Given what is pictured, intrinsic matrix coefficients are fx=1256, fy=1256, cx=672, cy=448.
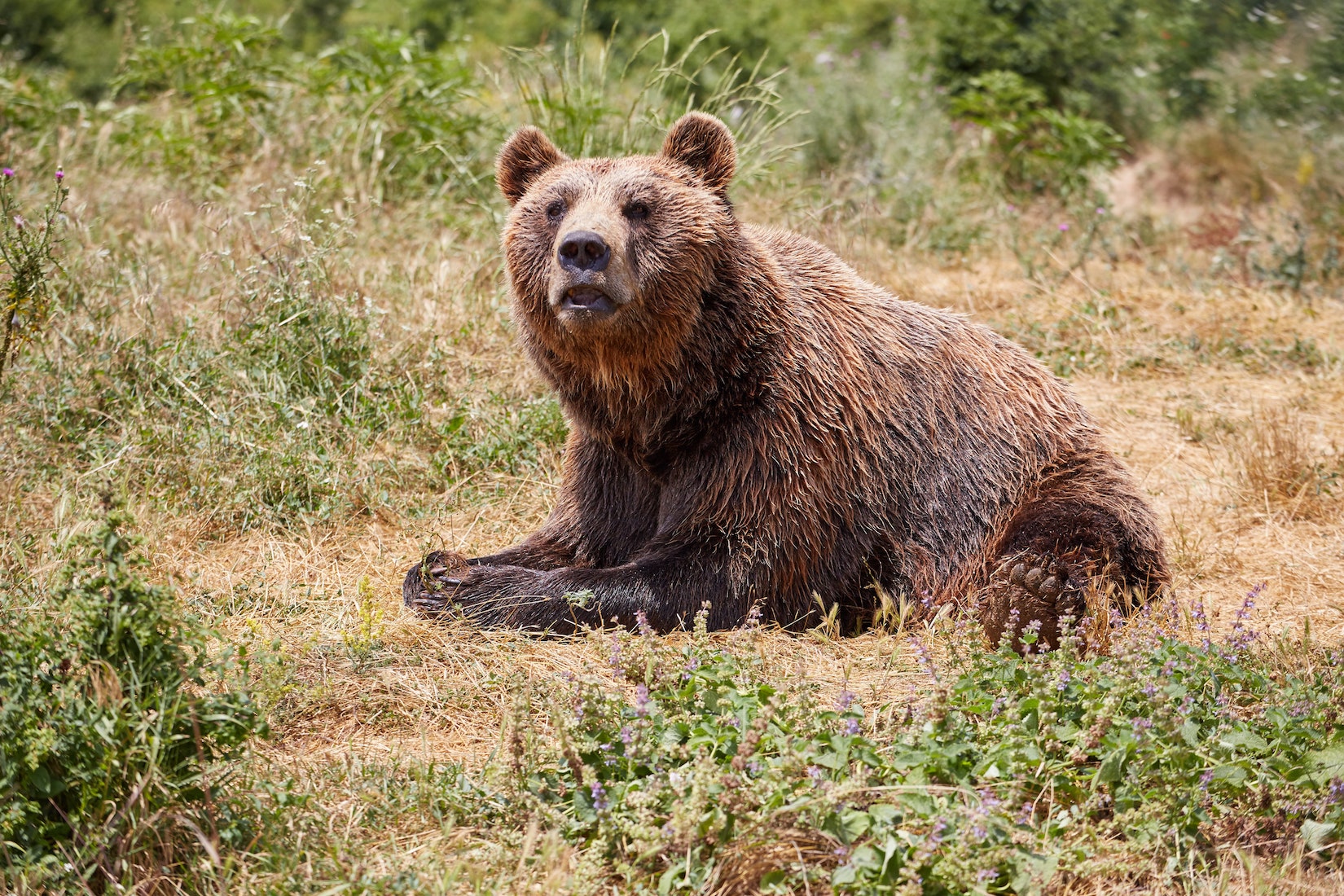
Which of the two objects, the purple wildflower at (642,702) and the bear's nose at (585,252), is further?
the bear's nose at (585,252)

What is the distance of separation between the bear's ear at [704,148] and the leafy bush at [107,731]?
8.43ft

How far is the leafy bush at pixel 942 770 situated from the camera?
2.87 metres

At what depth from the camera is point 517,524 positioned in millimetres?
5582

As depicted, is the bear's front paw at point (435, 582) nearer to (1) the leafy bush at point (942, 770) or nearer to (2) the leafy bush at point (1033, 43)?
(1) the leafy bush at point (942, 770)

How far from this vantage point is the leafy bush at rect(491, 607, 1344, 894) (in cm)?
287

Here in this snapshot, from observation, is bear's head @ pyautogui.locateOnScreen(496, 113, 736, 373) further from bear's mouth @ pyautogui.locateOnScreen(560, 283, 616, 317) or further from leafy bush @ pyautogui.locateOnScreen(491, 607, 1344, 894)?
leafy bush @ pyautogui.locateOnScreen(491, 607, 1344, 894)

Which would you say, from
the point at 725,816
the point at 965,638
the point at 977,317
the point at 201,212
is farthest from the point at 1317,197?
the point at 725,816

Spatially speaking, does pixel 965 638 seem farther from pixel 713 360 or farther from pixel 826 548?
pixel 713 360

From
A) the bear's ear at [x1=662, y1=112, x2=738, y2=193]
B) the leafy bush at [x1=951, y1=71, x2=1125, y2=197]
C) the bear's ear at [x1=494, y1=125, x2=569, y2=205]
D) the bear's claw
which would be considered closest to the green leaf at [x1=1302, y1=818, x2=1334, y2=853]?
the bear's claw

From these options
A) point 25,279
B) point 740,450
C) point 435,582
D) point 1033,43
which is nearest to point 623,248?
point 740,450

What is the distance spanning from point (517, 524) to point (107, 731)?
2822 mm

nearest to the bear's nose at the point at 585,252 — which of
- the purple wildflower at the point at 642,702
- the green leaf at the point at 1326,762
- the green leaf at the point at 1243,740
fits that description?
the purple wildflower at the point at 642,702

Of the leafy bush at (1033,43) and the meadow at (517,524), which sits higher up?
the leafy bush at (1033,43)

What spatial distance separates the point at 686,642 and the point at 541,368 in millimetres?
1278
